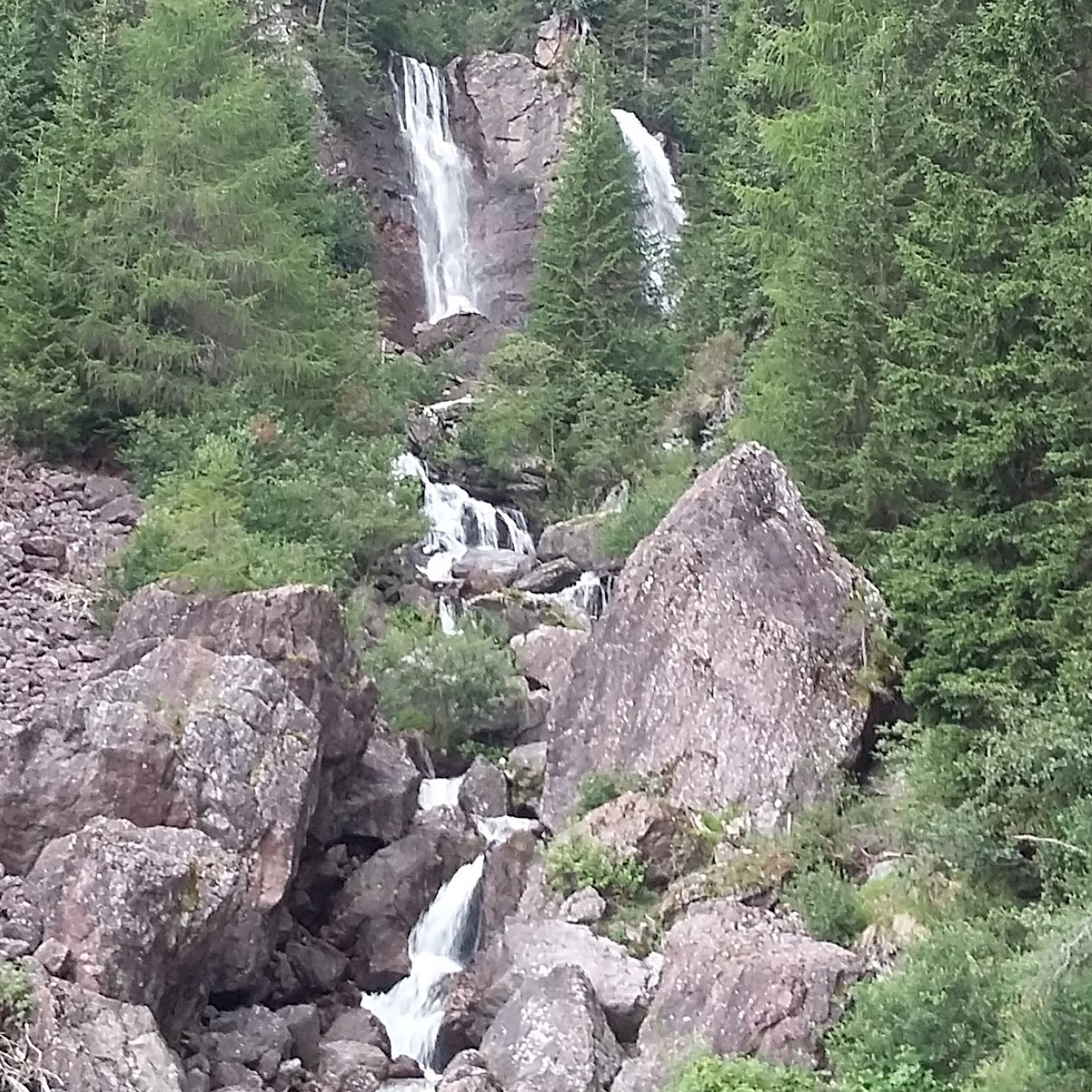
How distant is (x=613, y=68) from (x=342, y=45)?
9734 mm

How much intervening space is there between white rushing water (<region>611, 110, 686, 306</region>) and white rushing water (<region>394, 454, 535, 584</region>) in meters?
14.7

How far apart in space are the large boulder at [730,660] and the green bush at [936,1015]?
4.99 meters

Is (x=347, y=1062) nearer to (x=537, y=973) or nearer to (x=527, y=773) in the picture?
(x=537, y=973)

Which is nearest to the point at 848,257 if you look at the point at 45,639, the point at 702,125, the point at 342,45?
the point at 45,639

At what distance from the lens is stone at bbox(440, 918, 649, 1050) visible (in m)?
13.9

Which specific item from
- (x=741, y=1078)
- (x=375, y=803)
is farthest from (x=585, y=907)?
(x=375, y=803)

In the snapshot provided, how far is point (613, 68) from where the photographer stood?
168ft

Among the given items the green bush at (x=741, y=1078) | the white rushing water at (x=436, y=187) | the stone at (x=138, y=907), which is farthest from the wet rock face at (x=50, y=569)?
the white rushing water at (x=436, y=187)

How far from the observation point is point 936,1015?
10688 mm

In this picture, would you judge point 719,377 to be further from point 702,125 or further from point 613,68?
point 613,68

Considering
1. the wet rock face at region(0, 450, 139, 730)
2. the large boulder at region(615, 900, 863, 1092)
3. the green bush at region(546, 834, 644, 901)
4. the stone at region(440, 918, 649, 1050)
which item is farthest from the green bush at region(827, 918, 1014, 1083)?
the wet rock face at region(0, 450, 139, 730)

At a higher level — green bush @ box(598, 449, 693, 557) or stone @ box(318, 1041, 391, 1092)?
green bush @ box(598, 449, 693, 557)

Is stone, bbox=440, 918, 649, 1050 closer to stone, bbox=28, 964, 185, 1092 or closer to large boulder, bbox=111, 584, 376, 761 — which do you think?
stone, bbox=28, 964, 185, 1092

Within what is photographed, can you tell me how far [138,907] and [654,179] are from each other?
128 ft
